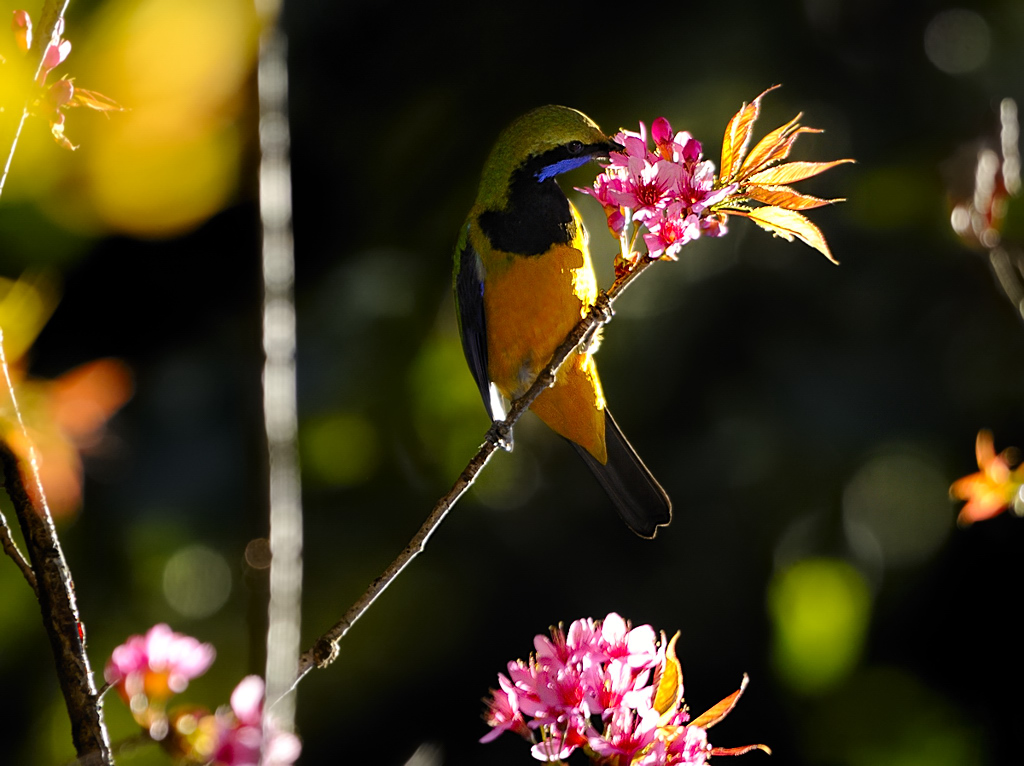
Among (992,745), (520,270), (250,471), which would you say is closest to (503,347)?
(520,270)

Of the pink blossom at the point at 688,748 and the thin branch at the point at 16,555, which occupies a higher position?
the thin branch at the point at 16,555

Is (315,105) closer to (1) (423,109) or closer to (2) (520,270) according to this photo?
(1) (423,109)

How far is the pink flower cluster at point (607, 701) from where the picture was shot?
71 cm

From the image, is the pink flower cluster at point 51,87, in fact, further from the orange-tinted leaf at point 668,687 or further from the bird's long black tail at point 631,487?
the bird's long black tail at point 631,487

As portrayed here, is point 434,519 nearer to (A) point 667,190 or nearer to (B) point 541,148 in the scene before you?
(A) point 667,190

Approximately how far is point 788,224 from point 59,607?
58 cm

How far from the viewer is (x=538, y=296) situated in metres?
1.39

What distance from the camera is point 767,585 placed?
253 cm

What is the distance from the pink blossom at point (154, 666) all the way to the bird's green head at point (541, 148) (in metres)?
0.69

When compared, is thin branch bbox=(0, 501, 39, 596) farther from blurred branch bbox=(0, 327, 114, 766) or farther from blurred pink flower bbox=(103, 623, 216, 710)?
blurred pink flower bbox=(103, 623, 216, 710)

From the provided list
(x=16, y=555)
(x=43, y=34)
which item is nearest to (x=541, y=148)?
(x=43, y=34)

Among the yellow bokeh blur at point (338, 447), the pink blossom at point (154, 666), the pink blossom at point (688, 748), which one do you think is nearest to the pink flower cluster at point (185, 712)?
the pink blossom at point (154, 666)

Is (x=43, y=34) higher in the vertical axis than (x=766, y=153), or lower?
higher

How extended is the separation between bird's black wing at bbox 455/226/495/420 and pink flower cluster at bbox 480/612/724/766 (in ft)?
2.88
